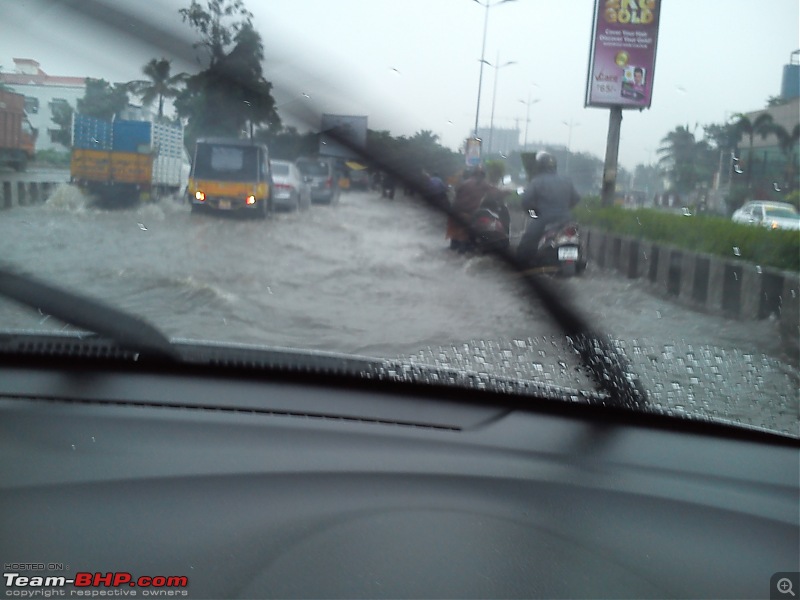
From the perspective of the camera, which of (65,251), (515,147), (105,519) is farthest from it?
(65,251)

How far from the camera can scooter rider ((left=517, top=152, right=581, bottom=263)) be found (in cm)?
399

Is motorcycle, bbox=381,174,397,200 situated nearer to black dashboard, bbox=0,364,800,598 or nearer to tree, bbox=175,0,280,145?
tree, bbox=175,0,280,145

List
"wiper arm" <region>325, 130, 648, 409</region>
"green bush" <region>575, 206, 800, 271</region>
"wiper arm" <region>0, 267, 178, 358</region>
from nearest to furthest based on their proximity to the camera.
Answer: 1. "wiper arm" <region>325, 130, 648, 409</region>
2. "wiper arm" <region>0, 267, 178, 358</region>
3. "green bush" <region>575, 206, 800, 271</region>

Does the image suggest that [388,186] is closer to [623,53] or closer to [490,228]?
[490,228]

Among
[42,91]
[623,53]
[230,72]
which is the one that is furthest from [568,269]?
[42,91]

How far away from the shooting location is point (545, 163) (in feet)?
13.1

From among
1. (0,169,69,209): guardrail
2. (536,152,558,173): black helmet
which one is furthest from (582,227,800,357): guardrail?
(0,169,69,209): guardrail

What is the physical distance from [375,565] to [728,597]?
3.40 feet

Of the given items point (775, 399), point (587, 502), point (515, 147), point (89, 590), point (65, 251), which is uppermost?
point (515, 147)

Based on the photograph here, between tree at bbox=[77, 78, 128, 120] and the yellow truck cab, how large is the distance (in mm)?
394

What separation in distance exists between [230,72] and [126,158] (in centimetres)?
149

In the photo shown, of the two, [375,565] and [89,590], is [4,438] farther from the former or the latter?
[375,565]

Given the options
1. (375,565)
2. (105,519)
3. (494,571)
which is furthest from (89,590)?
(494,571)

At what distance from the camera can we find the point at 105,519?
103 inches
